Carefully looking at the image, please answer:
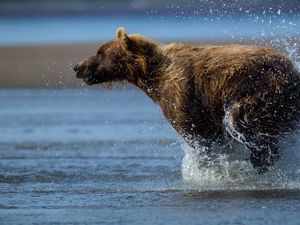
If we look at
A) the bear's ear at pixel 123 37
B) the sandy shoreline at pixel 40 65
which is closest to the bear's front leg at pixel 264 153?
the bear's ear at pixel 123 37

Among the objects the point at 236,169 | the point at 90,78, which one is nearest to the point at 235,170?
the point at 236,169

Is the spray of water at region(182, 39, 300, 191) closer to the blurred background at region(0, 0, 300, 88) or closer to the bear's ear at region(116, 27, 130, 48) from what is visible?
the bear's ear at region(116, 27, 130, 48)

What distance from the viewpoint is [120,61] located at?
10.1 metres

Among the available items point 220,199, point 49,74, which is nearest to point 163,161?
point 220,199

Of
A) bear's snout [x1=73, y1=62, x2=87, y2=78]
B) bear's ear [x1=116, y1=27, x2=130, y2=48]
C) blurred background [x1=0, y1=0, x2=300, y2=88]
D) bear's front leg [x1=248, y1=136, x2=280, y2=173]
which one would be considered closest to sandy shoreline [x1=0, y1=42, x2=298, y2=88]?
blurred background [x1=0, y1=0, x2=300, y2=88]

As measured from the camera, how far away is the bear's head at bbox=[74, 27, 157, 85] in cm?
1002

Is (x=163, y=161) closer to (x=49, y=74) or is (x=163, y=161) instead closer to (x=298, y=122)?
(x=298, y=122)

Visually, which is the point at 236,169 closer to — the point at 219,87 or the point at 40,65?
the point at 219,87

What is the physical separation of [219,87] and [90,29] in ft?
98.8

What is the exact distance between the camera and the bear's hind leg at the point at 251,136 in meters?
9.27

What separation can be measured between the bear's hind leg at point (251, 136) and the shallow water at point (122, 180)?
0.15m

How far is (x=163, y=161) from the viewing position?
1127 centimetres

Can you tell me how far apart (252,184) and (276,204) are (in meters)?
0.99

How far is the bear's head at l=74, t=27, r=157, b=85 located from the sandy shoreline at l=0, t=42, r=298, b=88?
907cm
